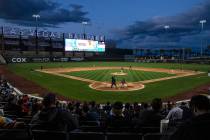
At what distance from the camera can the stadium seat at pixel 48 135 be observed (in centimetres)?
561

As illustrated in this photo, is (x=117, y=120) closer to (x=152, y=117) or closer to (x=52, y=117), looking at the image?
(x=152, y=117)

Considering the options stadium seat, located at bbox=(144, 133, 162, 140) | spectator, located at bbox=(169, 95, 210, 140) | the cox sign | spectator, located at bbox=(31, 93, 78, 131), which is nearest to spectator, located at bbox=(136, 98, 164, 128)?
stadium seat, located at bbox=(144, 133, 162, 140)

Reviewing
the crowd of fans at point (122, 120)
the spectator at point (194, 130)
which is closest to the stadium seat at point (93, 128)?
the crowd of fans at point (122, 120)

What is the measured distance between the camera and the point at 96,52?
339ft

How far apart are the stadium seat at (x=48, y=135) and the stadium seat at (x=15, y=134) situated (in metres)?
0.52

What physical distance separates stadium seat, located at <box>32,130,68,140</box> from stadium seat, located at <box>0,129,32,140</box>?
520 mm

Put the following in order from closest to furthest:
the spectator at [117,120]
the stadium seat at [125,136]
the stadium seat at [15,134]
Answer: the stadium seat at [15,134], the stadium seat at [125,136], the spectator at [117,120]

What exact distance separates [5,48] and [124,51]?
49511 mm

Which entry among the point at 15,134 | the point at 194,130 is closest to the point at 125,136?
the point at 15,134

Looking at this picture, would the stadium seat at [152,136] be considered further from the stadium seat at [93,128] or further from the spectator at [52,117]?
the spectator at [52,117]

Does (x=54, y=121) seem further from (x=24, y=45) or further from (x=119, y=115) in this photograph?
(x=24, y=45)

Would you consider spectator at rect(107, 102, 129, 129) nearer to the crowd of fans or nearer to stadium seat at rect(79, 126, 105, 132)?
the crowd of fans

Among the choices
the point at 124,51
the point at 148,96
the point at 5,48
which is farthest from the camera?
the point at 124,51

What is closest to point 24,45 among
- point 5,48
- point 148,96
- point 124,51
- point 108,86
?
point 5,48
